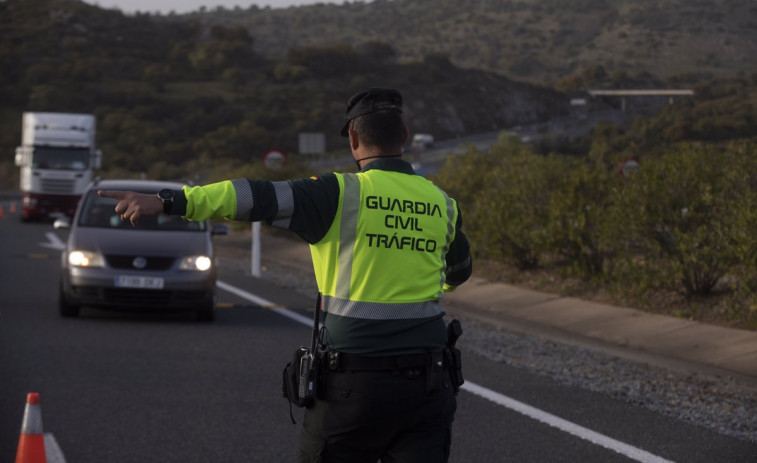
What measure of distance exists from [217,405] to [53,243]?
19645mm

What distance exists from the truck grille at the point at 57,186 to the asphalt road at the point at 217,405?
24.6 m

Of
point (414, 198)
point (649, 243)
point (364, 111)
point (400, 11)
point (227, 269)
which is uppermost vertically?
point (400, 11)

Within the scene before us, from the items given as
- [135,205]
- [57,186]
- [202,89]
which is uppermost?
[202,89]

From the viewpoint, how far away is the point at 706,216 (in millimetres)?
14508

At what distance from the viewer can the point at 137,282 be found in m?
13.4

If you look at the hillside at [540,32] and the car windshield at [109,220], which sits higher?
the hillside at [540,32]

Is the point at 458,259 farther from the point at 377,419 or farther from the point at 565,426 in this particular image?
the point at 565,426

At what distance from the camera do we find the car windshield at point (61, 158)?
124 ft

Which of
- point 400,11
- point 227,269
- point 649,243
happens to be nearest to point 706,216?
point 649,243

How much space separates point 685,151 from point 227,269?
9511 millimetres

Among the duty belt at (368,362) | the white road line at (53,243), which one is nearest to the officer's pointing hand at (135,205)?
the duty belt at (368,362)

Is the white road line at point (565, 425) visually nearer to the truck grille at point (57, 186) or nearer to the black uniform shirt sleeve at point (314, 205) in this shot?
the black uniform shirt sleeve at point (314, 205)

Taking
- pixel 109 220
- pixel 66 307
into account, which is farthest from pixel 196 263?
pixel 66 307

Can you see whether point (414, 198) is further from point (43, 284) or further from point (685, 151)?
point (43, 284)
